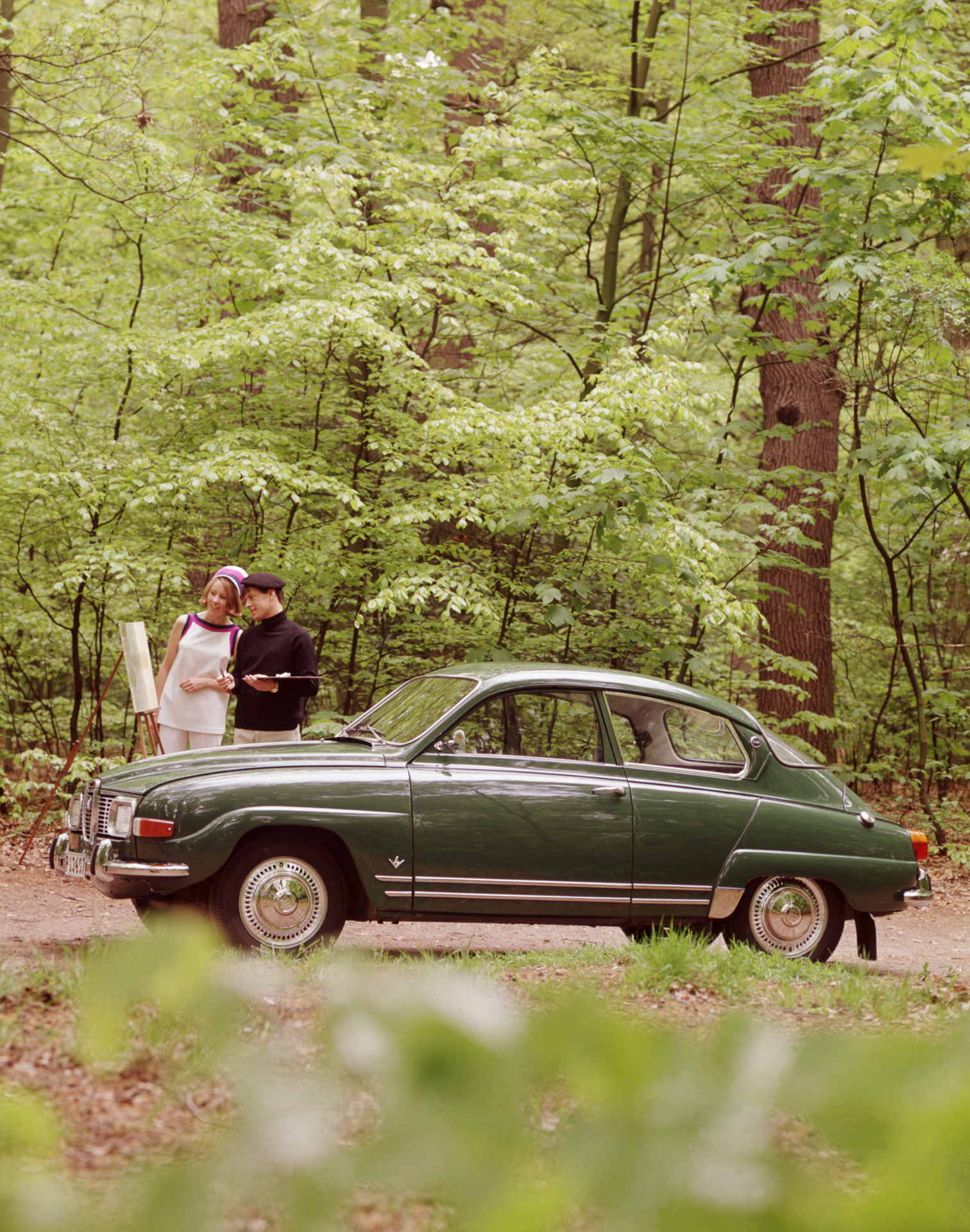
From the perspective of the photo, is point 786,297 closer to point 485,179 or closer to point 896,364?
point 896,364

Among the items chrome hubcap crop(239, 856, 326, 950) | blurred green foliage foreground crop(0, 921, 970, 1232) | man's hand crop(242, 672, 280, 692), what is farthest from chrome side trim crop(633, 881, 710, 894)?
blurred green foliage foreground crop(0, 921, 970, 1232)

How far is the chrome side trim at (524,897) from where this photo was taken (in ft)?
21.7

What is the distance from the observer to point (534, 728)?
7.07 m

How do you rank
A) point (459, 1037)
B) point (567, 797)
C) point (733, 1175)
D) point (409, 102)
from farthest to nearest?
point (409, 102) → point (567, 797) → point (459, 1037) → point (733, 1175)

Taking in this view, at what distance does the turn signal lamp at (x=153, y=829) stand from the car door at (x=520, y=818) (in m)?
1.28

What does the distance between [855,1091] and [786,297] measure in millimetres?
9909

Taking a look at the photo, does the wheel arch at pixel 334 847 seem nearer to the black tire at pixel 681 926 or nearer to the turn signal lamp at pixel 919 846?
the black tire at pixel 681 926

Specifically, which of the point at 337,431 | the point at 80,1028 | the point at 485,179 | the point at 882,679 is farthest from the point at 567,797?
the point at 882,679

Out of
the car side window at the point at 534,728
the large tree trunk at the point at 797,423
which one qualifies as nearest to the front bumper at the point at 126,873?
the car side window at the point at 534,728

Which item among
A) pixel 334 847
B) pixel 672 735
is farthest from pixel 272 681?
pixel 672 735

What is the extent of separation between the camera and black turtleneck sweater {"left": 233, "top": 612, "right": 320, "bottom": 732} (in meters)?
8.19

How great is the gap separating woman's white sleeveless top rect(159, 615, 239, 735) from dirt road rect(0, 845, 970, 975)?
1359 mm

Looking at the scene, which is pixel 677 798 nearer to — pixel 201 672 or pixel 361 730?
pixel 361 730

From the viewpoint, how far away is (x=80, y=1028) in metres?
3.44
